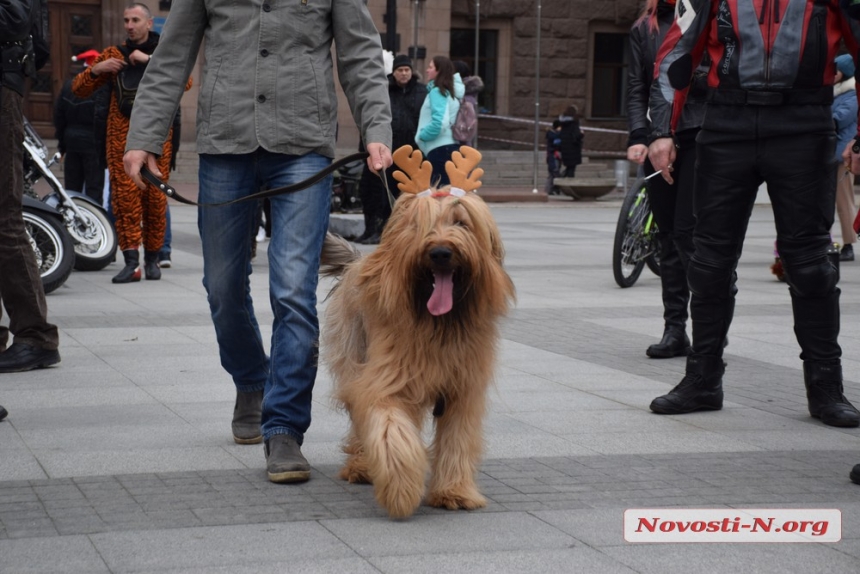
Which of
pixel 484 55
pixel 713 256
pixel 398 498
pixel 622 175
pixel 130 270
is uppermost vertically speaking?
pixel 484 55

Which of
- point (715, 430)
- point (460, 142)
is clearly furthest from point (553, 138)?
point (715, 430)

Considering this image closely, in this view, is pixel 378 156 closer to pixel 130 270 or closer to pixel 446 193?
pixel 446 193

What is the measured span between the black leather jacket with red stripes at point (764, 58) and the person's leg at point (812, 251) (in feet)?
0.36

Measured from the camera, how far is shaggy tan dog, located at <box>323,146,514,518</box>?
3885mm

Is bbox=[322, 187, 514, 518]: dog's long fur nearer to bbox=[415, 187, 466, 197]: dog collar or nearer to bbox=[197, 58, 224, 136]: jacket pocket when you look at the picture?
bbox=[415, 187, 466, 197]: dog collar

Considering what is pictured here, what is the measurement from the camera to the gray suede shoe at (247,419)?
4949mm

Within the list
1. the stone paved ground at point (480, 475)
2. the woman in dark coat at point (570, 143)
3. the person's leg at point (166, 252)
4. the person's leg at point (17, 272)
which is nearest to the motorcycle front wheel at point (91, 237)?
the person's leg at point (166, 252)

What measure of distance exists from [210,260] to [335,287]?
462mm

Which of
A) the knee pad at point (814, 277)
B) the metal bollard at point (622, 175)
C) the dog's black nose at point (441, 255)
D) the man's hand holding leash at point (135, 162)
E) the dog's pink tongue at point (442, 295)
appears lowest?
the metal bollard at point (622, 175)

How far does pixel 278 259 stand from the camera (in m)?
4.44

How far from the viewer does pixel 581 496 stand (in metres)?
4.22

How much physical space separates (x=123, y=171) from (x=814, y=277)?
20.4 ft

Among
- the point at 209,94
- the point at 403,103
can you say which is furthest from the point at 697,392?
the point at 403,103

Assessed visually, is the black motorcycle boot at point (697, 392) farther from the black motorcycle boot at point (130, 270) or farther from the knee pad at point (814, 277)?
the black motorcycle boot at point (130, 270)
